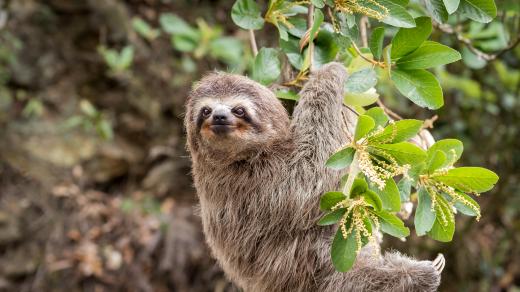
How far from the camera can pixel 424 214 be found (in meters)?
3.77

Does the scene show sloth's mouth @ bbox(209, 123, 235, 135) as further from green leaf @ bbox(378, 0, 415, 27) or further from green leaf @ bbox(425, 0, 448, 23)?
green leaf @ bbox(425, 0, 448, 23)

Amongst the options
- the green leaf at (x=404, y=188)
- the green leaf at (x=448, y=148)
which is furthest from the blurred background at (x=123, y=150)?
the green leaf at (x=404, y=188)

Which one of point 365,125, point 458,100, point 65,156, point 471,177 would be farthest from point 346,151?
point 65,156

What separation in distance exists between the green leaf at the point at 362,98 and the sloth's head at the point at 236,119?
669 millimetres

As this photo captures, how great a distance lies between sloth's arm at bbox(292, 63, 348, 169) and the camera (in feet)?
16.5

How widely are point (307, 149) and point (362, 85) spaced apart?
1.29 meters

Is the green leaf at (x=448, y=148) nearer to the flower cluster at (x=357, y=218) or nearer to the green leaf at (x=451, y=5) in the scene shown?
the flower cluster at (x=357, y=218)

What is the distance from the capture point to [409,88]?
3957 millimetres

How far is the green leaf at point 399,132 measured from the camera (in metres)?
3.68

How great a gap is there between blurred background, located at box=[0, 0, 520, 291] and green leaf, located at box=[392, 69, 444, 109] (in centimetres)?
518

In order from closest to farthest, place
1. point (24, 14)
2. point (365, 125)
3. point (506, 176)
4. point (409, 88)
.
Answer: point (365, 125) < point (409, 88) < point (506, 176) < point (24, 14)

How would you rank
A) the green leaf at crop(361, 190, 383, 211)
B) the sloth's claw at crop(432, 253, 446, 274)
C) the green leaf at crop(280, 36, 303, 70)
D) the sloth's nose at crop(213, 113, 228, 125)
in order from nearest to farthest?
the green leaf at crop(361, 190, 383, 211), the green leaf at crop(280, 36, 303, 70), the sloth's claw at crop(432, 253, 446, 274), the sloth's nose at crop(213, 113, 228, 125)

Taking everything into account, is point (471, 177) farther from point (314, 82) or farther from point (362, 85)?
point (314, 82)

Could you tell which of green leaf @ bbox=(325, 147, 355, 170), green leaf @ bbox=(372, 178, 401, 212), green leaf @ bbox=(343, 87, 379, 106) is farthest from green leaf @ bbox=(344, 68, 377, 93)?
green leaf @ bbox=(372, 178, 401, 212)
